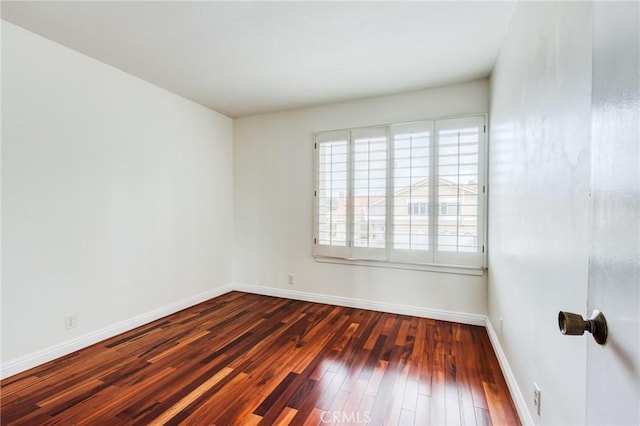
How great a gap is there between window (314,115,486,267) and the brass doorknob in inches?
103

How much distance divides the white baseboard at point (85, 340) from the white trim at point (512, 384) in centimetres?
330

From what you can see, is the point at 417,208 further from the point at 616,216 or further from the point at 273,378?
the point at 616,216

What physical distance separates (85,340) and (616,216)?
3.48 meters

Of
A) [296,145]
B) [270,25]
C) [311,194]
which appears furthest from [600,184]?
[296,145]

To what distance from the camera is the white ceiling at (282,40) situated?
1.96 meters

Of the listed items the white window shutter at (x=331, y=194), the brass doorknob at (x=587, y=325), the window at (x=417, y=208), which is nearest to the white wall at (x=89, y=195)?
the white window shutter at (x=331, y=194)

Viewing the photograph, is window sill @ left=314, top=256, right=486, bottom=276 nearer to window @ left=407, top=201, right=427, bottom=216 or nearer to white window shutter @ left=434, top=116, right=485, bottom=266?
white window shutter @ left=434, top=116, right=485, bottom=266

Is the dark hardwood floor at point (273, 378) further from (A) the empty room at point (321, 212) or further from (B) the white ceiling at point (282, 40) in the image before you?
(B) the white ceiling at point (282, 40)

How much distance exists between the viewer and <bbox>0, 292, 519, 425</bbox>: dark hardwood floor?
173cm

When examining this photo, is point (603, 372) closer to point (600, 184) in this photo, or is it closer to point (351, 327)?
point (600, 184)

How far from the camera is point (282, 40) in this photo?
2.30 meters

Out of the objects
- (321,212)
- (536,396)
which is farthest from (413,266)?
(536,396)

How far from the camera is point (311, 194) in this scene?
3812 millimetres

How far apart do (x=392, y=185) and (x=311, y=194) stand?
3.47 feet
